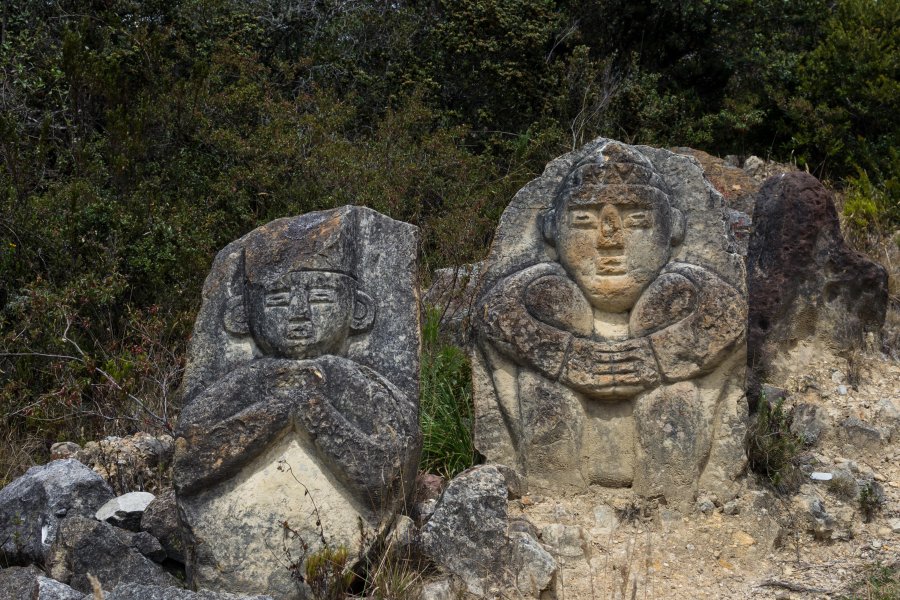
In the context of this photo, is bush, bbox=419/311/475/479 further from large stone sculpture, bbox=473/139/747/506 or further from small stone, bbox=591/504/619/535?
small stone, bbox=591/504/619/535

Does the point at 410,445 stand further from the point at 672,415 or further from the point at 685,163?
the point at 685,163

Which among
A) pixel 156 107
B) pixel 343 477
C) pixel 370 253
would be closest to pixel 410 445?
pixel 343 477

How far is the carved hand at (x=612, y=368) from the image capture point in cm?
663

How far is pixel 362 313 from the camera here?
6070 mm

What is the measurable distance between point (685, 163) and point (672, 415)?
1.42 meters

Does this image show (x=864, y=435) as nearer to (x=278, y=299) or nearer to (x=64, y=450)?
(x=278, y=299)

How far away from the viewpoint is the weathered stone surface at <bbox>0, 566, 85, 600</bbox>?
18.1 feet

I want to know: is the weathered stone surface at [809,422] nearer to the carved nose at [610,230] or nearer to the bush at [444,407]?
the carved nose at [610,230]

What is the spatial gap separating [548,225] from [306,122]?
483 centimetres

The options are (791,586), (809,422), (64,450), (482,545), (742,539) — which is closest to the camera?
(482,545)

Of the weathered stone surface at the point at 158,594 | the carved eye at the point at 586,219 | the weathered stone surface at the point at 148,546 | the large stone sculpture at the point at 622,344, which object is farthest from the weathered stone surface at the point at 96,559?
the carved eye at the point at 586,219

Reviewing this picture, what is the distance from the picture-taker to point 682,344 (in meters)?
6.62

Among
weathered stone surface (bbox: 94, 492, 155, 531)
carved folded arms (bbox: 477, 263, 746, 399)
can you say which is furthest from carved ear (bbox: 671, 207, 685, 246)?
weathered stone surface (bbox: 94, 492, 155, 531)

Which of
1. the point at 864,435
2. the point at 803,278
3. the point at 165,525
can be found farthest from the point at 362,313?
the point at 803,278
